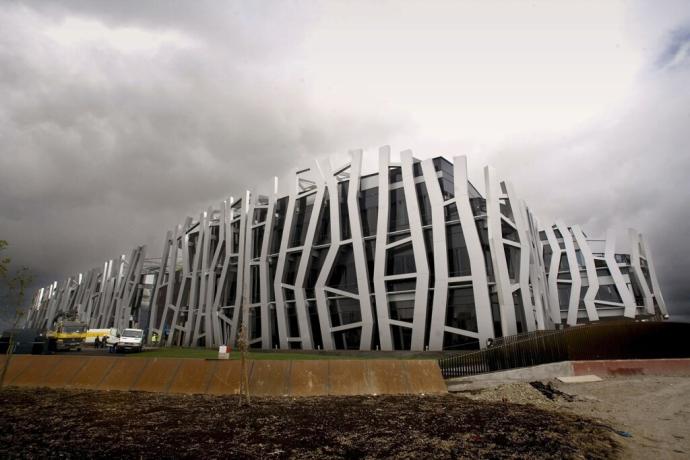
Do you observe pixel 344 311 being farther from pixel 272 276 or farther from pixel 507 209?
pixel 507 209

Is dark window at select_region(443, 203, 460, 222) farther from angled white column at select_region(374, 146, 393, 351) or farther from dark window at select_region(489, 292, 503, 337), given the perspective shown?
dark window at select_region(489, 292, 503, 337)

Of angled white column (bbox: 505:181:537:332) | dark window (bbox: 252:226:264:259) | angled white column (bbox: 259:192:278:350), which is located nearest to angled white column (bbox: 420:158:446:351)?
angled white column (bbox: 505:181:537:332)

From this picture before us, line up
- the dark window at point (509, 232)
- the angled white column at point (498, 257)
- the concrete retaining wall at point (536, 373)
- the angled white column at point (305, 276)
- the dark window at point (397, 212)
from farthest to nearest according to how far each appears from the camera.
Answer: the angled white column at point (305, 276)
the dark window at point (397, 212)
the dark window at point (509, 232)
the angled white column at point (498, 257)
the concrete retaining wall at point (536, 373)

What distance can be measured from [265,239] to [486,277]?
20103mm

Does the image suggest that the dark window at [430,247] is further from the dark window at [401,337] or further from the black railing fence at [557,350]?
the black railing fence at [557,350]

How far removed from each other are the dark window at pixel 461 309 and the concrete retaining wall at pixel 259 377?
1435 cm

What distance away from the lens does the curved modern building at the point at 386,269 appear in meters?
27.5

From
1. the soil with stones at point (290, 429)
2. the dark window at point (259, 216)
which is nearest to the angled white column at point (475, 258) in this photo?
the soil with stones at point (290, 429)

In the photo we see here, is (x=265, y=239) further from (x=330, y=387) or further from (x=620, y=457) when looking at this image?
(x=620, y=457)

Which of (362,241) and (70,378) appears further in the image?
(362,241)

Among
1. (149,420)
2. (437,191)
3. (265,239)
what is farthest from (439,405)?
(265,239)

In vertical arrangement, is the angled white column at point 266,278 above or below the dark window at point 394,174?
below

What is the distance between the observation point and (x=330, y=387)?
42.5 feet

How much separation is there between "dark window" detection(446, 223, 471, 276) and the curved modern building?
8cm
